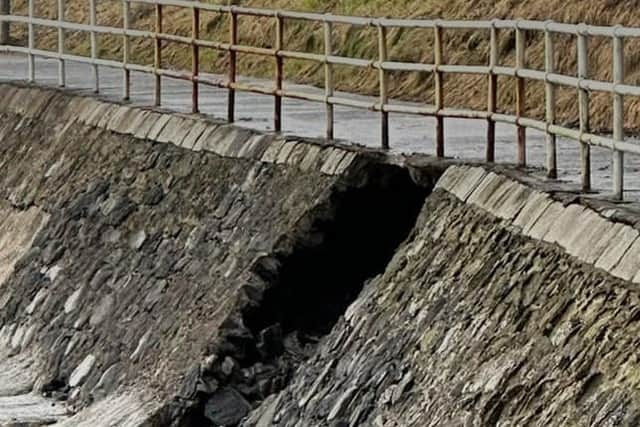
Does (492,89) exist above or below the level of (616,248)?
above

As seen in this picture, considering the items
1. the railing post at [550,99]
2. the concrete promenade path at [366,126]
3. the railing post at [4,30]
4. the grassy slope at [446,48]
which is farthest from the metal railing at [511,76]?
the railing post at [4,30]

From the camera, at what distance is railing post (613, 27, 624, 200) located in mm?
12422

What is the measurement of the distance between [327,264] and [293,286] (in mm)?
314

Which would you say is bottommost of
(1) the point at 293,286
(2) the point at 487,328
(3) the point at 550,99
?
(1) the point at 293,286

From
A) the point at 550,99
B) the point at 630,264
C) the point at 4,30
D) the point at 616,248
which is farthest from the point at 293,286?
the point at 4,30

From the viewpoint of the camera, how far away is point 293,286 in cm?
1622

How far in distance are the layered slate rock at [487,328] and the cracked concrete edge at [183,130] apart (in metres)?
1.97

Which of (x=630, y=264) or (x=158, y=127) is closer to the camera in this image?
(x=630, y=264)

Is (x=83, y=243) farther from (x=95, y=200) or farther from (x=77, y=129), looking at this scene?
(x=77, y=129)

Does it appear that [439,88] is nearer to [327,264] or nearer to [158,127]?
[327,264]

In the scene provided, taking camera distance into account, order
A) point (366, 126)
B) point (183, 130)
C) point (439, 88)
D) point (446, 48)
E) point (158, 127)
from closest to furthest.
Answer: point (439, 88), point (366, 126), point (183, 130), point (158, 127), point (446, 48)

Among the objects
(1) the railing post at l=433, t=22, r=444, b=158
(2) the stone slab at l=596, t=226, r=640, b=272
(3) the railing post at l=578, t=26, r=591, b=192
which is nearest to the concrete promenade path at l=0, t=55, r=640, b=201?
(3) the railing post at l=578, t=26, r=591, b=192

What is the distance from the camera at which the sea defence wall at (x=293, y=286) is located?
11844 mm

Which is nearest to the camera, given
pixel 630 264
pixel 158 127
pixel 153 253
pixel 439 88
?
pixel 630 264
